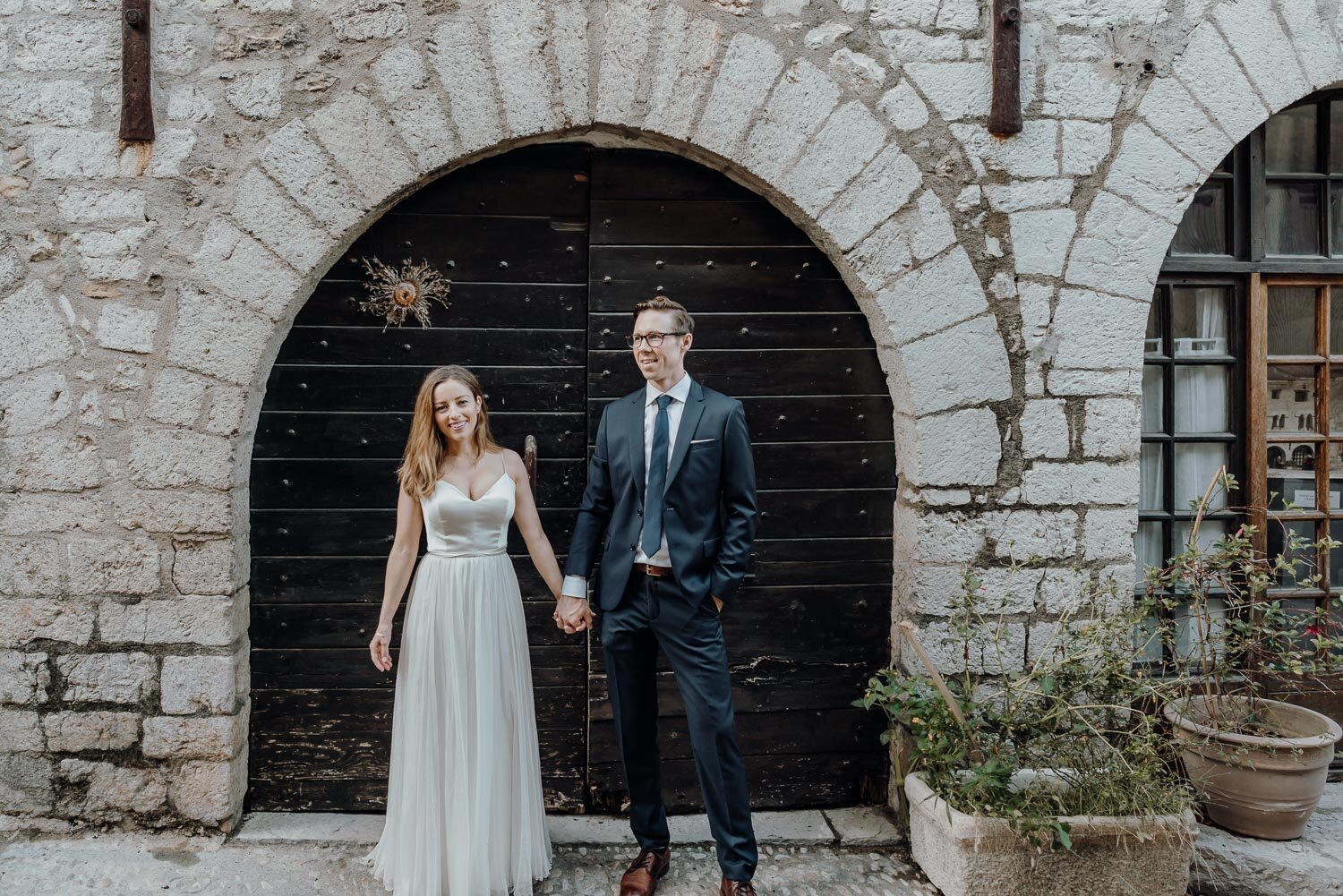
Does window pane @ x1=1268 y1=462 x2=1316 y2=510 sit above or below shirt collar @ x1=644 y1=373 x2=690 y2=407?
below

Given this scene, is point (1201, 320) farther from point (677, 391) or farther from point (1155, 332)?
point (677, 391)

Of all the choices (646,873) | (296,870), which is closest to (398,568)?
(296,870)

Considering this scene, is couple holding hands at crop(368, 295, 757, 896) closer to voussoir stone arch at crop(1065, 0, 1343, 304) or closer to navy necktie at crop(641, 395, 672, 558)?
navy necktie at crop(641, 395, 672, 558)

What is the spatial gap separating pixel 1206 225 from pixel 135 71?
3.90m

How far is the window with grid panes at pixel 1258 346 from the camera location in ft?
11.9

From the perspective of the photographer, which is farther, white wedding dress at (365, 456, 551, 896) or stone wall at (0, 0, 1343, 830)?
stone wall at (0, 0, 1343, 830)

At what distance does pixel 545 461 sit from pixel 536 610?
55 centimetres

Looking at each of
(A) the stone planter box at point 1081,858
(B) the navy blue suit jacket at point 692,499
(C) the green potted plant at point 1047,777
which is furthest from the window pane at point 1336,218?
(B) the navy blue suit jacket at point 692,499

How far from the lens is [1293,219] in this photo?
3.69 meters

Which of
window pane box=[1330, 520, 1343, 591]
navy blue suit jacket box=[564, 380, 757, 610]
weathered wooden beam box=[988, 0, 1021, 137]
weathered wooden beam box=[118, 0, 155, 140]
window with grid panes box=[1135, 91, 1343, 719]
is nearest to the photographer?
navy blue suit jacket box=[564, 380, 757, 610]

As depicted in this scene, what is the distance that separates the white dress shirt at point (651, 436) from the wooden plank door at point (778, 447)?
0.50 meters

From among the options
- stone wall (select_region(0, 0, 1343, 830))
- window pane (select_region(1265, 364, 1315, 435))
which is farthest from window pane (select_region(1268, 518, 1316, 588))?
stone wall (select_region(0, 0, 1343, 830))

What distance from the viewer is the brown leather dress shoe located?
291cm

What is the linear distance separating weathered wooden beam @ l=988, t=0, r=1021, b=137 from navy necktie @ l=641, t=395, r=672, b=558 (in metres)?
1.55
